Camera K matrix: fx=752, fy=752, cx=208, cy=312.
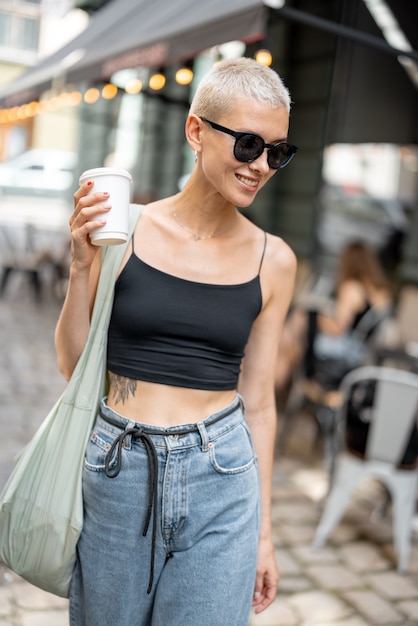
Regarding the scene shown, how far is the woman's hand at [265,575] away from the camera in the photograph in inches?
74.2

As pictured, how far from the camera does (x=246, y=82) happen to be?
1634 millimetres

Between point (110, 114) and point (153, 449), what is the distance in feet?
46.5

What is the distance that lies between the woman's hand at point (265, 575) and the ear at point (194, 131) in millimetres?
982

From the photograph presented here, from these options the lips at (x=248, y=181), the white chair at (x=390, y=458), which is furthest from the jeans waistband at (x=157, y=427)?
→ the white chair at (x=390, y=458)

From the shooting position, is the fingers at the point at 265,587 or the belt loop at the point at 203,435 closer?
the belt loop at the point at 203,435

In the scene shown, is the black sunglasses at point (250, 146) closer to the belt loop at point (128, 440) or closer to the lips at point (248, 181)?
the lips at point (248, 181)

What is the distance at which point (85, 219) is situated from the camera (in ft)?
5.21

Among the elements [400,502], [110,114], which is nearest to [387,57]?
[400,502]

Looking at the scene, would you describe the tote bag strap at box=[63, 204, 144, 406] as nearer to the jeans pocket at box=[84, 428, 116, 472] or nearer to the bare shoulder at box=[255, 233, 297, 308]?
the jeans pocket at box=[84, 428, 116, 472]

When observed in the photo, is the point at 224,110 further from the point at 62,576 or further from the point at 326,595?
the point at 326,595

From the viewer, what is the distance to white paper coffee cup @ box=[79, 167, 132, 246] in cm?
157

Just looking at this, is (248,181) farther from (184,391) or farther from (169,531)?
(169,531)

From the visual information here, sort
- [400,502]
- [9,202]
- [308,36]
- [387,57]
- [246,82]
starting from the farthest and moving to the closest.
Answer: [9,202] → [308,36] → [387,57] → [400,502] → [246,82]

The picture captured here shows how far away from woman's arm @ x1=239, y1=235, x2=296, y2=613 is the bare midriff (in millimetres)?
218
